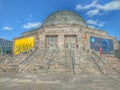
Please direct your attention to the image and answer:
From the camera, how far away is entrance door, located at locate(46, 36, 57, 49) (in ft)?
83.7

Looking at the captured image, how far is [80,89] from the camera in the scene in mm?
6500

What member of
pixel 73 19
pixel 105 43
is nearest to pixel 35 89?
pixel 105 43

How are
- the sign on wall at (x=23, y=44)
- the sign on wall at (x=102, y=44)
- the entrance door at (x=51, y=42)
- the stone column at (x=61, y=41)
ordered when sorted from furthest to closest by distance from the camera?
the sign on wall at (x=23, y=44)
the sign on wall at (x=102, y=44)
the entrance door at (x=51, y=42)
the stone column at (x=61, y=41)

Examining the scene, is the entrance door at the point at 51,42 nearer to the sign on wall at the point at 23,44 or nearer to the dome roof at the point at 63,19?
the sign on wall at the point at 23,44

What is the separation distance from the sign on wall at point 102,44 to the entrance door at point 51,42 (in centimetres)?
718

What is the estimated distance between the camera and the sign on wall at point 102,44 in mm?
25641

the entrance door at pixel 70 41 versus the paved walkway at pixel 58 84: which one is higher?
the entrance door at pixel 70 41

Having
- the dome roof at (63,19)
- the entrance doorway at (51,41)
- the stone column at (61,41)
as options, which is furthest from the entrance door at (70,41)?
the dome roof at (63,19)

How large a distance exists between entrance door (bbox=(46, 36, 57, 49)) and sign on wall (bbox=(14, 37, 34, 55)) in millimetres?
3351

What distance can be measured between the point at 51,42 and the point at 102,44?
409 inches

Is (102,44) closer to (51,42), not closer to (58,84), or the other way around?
(51,42)

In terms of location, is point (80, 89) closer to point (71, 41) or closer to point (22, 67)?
point (22, 67)

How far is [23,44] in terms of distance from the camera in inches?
1104

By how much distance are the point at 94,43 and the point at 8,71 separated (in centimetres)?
1755
